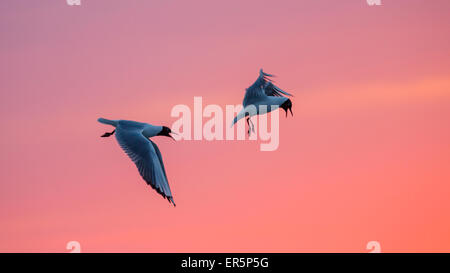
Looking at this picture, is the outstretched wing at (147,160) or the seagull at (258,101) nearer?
the outstretched wing at (147,160)

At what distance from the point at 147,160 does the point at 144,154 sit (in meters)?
0.18

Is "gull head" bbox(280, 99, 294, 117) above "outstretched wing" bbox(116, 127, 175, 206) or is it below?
above

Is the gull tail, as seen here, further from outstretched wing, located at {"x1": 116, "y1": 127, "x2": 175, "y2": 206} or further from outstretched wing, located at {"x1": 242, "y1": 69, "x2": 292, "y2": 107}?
outstretched wing, located at {"x1": 242, "y1": 69, "x2": 292, "y2": 107}

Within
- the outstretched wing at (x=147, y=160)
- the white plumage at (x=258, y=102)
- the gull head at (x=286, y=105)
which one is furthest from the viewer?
the gull head at (x=286, y=105)

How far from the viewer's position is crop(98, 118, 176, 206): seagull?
1738cm

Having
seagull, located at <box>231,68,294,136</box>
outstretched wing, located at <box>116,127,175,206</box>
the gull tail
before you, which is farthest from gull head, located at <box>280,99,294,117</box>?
the gull tail

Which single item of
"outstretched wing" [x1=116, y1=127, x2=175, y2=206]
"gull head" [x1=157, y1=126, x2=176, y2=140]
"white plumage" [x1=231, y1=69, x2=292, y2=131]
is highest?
"white plumage" [x1=231, y1=69, x2=292, y2=131]

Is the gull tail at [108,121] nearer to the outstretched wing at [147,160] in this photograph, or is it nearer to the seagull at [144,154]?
the seagull at [144,154]

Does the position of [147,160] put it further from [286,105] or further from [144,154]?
[286,105]

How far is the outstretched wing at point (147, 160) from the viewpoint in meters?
17.3

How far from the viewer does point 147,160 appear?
17688mm

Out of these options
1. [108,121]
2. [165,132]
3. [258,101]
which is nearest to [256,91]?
[258,101]

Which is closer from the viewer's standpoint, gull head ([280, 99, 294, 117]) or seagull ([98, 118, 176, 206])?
seagull ([98, 118, 176, 206])

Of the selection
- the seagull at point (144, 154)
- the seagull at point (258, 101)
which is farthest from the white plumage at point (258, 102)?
the seagull at point (144, 154)
